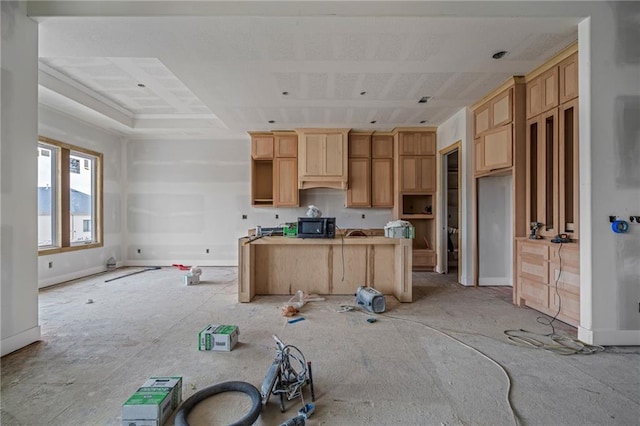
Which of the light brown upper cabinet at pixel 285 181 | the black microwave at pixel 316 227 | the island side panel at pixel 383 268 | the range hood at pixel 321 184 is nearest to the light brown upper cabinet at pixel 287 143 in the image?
the light brown upper cabinet at pixel 285 181

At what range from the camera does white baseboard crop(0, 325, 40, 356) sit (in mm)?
2262

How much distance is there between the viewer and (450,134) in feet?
16.6

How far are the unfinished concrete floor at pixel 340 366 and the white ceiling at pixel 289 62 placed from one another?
110 inches

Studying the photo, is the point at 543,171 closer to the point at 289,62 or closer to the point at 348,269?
the point at 348,269

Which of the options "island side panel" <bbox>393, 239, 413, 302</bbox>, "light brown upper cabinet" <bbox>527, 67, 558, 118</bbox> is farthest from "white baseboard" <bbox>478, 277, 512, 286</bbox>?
"light brown upper cabinet" <bbox>527, 67, 558, 118</bbox>

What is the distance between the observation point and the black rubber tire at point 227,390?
146cm

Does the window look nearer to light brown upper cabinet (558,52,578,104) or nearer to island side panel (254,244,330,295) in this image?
island side panel (254,244,330,295)

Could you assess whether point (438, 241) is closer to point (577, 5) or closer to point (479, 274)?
point (479, 274)

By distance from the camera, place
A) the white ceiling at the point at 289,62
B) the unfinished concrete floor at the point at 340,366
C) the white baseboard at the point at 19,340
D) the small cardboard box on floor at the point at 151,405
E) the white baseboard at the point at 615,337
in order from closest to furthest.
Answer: the small cardboard box on floor at the point at 151,405 < the unfinished concrete floor at the point at 340,366 < the white baseboard at the point at 19,340 < the white baseboard at the point at 615,337 < the white ceiling at the point at 289,62

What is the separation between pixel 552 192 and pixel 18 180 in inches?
205

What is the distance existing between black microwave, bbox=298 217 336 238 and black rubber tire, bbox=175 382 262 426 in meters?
2.11

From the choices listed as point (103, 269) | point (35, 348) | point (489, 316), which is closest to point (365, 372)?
point (489, 316)

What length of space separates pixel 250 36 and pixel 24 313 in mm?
3141

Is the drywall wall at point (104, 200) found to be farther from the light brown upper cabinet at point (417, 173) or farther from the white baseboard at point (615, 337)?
the white baseboard at point (615, 337)
